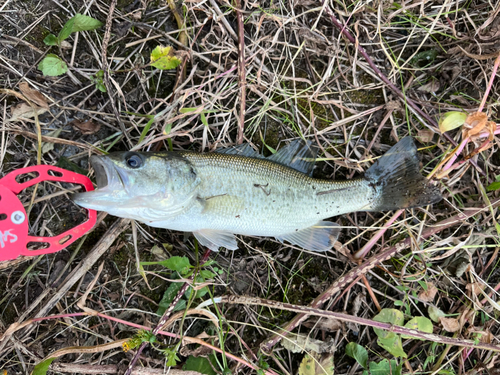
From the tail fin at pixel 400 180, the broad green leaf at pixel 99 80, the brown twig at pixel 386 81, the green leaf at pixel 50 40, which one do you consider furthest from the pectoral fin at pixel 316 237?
the green leaf at pixel 50 40

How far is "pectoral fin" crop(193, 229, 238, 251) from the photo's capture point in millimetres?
2852

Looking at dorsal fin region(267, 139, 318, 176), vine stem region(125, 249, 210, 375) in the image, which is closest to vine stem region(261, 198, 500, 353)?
vine stem region(125, 249, 210, 375)

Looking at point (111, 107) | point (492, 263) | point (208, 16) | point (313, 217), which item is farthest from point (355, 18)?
point (492, 263)

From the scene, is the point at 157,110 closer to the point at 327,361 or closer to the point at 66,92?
the point at 66,92

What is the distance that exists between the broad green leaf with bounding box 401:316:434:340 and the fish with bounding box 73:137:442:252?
1.09 meters

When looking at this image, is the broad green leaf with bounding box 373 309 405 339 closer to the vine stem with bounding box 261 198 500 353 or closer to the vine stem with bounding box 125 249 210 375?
the vine stem with bounding box 261 198 500 353

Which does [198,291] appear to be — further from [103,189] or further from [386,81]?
[386,81]

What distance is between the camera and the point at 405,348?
3365 mm

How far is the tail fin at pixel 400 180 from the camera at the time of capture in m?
3.03

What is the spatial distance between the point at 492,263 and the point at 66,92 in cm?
469

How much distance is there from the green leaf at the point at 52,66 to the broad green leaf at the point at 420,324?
407 centimetres

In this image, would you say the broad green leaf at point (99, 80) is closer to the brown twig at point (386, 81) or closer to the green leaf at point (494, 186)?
the brown twig at point (386, 81)

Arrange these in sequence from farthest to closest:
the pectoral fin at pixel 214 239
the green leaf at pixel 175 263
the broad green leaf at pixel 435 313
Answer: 1. the broad green leaf at pixel 435 313
2. the pectoral fin at pixel 214 239
3. the green leaf at pixel 175 263

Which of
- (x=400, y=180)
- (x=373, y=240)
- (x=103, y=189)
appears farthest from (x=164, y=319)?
(x=400, y=180)
